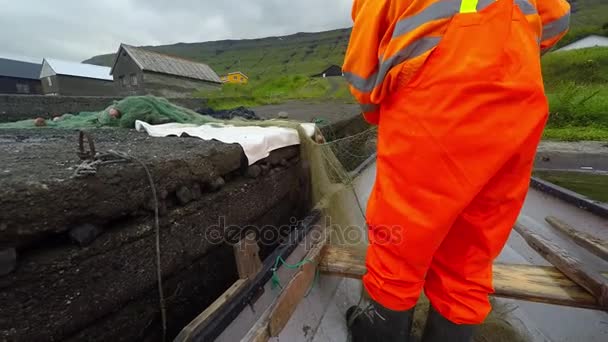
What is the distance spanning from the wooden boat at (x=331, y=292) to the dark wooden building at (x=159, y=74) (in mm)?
24750

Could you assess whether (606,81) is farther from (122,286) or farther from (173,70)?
(173,70)

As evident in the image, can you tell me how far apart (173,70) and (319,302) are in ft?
91.8

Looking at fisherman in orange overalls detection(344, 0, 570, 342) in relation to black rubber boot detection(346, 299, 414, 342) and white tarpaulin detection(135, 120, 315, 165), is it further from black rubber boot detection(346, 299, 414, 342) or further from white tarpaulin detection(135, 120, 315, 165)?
white tarpaulin detection(135, 120, 315, 165)

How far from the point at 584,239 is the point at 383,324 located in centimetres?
202

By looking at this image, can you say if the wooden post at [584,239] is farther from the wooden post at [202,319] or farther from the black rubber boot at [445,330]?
the wooden post at [202,319]

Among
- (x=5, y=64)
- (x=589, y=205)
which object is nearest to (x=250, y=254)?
(x=589, y=205)

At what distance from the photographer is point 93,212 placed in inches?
41.9

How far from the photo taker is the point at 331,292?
6.51ft

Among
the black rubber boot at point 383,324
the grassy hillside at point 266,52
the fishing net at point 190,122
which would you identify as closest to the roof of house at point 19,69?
the grassy hillside at point 266,52

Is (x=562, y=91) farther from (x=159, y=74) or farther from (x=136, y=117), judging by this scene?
(x=159, y=74)

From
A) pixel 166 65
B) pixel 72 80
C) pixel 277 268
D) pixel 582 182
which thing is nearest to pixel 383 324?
pixel 277 268

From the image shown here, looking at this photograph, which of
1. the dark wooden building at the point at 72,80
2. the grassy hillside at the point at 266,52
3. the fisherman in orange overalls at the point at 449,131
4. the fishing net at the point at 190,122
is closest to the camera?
the fisherman in orange overalls at the point at 449,131

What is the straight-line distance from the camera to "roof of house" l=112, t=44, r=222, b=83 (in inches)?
979

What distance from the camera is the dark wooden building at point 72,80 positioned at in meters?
30.2
